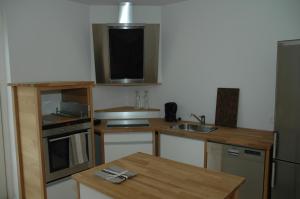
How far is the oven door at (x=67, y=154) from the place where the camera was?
8.33 feet

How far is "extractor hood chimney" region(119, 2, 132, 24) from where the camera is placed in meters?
3.50

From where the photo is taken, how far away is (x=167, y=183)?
5.01 ft

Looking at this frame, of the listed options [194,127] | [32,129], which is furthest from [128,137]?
[32,129]

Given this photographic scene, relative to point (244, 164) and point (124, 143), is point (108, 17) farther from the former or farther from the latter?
point (244, 164)

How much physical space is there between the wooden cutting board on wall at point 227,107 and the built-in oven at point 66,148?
1695 millimetres

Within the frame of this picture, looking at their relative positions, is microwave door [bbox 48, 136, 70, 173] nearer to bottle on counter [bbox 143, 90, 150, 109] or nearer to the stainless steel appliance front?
the stainless steel appliance front

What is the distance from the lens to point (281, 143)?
7.16 feet

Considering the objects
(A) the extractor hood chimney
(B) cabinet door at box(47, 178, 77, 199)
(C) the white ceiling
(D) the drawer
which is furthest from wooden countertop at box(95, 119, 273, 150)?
(C) the white ceiling

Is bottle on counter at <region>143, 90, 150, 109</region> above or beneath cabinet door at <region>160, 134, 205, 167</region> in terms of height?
above

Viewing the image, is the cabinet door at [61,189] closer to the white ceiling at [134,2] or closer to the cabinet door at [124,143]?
the cabinet door at [124,143]

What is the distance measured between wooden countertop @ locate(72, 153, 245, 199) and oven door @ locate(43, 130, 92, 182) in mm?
999

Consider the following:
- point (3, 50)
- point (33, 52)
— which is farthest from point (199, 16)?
point (3, 50)

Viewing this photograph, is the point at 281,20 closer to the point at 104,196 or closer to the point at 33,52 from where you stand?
the point at 104,196

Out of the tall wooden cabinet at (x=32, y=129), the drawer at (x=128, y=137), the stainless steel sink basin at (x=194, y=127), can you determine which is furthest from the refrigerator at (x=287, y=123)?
the tall wooden cabinet at (x=32, y=129)
